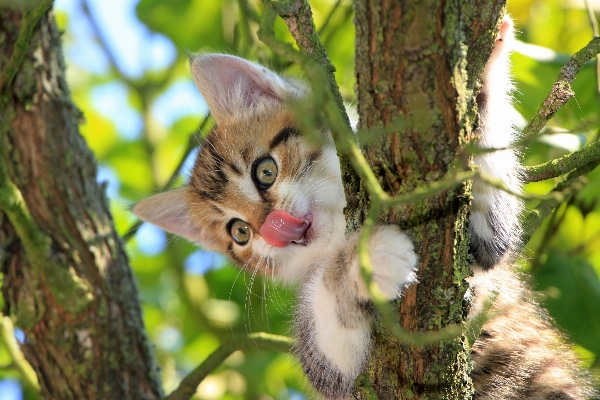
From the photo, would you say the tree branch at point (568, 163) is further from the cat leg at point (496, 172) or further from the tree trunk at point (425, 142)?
the tree trunk at point (425, 142)

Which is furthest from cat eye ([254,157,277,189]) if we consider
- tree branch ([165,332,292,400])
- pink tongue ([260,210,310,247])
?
tree branch ([165,332,292,400])

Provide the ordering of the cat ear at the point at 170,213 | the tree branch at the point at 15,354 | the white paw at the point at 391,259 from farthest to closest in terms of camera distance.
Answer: the cat ear at the point at 170,213, the tree branch at the point at 15,354, the white paw at the point at 391,259

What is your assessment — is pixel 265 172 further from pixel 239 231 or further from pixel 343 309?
pixel 343 309

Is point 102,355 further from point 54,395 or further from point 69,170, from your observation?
point 69,170

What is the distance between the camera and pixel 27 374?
220cm

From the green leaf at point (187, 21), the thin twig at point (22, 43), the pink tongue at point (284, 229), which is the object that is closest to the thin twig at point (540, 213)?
the pink tongue at point (284, 229)

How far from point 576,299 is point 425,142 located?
131 cm

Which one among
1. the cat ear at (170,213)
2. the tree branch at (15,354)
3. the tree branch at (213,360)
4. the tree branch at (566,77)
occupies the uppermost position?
the tree branch at (566,77)

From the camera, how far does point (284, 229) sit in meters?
1.97

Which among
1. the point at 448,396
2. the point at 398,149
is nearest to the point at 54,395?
the point at 448,396

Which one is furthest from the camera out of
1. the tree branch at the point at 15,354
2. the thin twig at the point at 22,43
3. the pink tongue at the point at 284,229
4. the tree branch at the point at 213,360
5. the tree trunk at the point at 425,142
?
the tree branch at the point at 15,354

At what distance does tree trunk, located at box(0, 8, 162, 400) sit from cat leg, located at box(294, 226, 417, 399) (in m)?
0.61

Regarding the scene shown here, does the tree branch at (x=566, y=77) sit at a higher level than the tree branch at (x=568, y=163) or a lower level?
higher

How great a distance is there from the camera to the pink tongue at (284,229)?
6.43 ft
